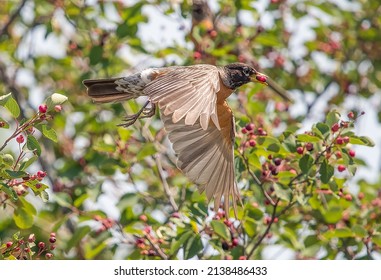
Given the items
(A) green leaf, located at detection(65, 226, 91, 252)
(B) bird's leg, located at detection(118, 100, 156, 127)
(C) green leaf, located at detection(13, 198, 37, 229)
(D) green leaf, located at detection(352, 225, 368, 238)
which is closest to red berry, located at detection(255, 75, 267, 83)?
(B) bird's leg, located at detection(118, 100, 156, 127)

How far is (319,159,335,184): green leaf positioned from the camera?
13.4 feet

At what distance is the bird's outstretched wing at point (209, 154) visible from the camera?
445 centimetres

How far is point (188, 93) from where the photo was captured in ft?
12.9

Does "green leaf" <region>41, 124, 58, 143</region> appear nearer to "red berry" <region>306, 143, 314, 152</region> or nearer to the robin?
the robin

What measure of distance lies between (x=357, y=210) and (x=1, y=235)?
220cm

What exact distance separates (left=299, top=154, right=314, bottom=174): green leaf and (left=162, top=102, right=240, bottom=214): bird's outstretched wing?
1.40ft

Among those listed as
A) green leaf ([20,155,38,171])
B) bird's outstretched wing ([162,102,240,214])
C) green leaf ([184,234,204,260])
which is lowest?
green leaf ([184,234,204,260])

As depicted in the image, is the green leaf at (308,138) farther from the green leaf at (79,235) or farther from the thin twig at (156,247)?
the green leaf at (79,235)

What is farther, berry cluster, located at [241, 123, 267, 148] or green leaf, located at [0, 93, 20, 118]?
berry cluster, located at [241, 123, 267, 148]

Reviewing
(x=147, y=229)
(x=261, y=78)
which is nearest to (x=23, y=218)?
(x=147, y=229)

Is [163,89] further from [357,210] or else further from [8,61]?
[8,61]

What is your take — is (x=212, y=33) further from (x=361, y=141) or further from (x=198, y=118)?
(x=361, y=141)
